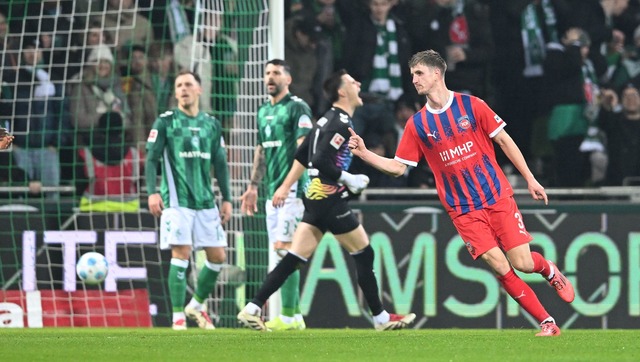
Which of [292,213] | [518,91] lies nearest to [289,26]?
[518,91]

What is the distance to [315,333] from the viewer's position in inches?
425

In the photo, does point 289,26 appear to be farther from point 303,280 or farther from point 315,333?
point 315,333

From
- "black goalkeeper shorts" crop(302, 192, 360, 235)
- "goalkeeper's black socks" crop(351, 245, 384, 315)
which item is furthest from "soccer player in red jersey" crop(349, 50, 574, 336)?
"goalkeeper's black socks" crop(351, 245, 384, 315)

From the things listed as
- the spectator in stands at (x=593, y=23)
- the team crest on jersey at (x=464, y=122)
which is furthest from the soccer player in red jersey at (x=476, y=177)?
the spectator in stands at (x=593, y=23)

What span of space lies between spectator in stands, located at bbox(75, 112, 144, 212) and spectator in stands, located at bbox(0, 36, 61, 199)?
339mm

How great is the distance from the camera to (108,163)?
14.5m

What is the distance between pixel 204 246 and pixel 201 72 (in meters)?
2.63

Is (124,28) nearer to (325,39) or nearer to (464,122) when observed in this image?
(325,39)

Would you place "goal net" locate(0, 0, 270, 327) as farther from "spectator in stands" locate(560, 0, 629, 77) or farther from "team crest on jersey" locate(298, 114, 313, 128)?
"spectator in stands" locate(560, 0, 629, 77)

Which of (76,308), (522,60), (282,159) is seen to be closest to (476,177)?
(282,159)

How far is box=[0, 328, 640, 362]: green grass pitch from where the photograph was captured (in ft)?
26.7

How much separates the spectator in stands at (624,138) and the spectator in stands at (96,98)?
5.51m

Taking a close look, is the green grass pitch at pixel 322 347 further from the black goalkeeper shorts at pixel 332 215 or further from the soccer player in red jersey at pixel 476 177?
the black goalkeeper shorts at pixel 332 215

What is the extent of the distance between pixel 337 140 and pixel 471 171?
5.94ft
